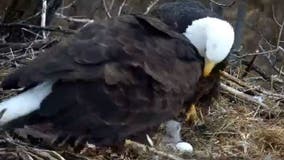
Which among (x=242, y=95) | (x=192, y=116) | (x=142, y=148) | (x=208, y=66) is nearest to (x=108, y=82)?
(x=142, y=148)

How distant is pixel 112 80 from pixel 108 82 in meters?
0.03

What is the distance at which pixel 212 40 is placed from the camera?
399 cm

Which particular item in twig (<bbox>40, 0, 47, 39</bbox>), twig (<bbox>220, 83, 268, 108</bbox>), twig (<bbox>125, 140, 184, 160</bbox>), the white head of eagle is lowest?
twig (<bbox>220, 83, 268, 108</bbox>)

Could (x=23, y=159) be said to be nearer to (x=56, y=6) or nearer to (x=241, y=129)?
(x=241, y=129)

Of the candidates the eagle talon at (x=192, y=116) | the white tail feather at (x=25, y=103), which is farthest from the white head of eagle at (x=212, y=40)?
the white tail feather at (x=25, y=103)

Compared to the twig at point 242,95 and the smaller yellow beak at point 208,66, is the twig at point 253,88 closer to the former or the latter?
the twig at point 242,95

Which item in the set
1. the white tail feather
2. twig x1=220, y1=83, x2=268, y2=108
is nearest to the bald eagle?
the white tail feather

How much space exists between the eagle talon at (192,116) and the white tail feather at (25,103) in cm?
86

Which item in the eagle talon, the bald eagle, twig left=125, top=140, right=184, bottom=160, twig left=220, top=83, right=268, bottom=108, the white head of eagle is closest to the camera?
the bald eagle

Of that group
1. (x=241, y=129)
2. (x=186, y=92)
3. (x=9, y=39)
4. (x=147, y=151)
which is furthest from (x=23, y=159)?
(x=9, y=39)

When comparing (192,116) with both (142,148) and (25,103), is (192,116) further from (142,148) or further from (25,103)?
(25,103)

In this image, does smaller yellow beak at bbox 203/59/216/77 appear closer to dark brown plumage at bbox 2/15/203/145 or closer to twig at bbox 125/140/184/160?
dark brown plumage at bbox 2/15/203/145

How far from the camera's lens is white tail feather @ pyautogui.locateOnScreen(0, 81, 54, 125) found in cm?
353

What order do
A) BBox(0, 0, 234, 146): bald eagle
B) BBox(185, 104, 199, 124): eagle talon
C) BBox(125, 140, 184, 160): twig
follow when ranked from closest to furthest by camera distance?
BBox(0, 0, 234, 146): bald eagle → BBox(125, 140, 184, 160): twig → BBox(185, 104, 199, 124): eagle talon
